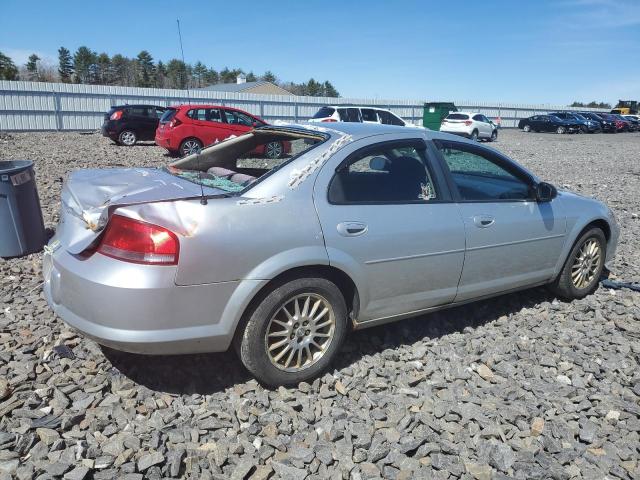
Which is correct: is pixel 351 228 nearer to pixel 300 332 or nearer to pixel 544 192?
pixel 300 332

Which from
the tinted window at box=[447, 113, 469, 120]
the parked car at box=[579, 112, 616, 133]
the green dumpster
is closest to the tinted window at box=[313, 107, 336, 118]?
the green dumpster

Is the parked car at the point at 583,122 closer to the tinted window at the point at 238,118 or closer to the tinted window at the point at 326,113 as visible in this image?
the tinted window at the point at 326,113

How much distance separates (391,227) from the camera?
332 cm

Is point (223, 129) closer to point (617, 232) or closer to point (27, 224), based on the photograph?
point (27, 224)

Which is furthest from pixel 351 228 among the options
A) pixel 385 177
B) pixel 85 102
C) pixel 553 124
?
pixel 553 124

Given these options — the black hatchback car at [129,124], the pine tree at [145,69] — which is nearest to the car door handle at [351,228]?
the black hatchback car at [129,124]

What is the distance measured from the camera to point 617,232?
5.07 meters

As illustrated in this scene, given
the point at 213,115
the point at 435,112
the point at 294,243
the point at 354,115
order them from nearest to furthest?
the point at 294,243 < the point at 213,115 < the point at 354,115 < the point at 435,112

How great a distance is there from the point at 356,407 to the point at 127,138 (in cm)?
1743

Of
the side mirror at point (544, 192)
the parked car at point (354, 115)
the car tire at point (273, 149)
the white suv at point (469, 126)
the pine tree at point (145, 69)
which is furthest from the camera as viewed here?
the pine tree at point (145, 69)

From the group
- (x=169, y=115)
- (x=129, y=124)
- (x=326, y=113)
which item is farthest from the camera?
(x=326, y=113)

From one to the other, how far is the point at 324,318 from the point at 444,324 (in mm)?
1400

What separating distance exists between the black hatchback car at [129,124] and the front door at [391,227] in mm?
16399

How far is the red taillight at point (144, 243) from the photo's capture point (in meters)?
2.66
